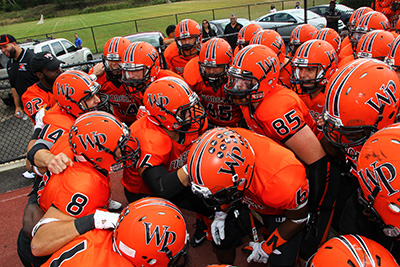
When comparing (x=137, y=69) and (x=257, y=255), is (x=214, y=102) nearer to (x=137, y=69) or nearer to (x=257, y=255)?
(x=137, y=69)

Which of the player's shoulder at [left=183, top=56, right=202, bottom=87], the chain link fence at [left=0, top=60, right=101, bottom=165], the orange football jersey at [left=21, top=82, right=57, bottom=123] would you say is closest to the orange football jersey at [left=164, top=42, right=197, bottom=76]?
the player's shoulder at [left=183, top=56, right=202, bottom=87]

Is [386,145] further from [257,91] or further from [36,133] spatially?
[36,133]

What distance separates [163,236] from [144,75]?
2875 millimetres

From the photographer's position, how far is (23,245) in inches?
111

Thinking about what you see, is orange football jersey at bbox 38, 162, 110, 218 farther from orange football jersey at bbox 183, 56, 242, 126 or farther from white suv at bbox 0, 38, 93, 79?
white suv at bbox 0, 38, 93, 79

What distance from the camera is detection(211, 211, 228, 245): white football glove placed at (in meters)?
2.98

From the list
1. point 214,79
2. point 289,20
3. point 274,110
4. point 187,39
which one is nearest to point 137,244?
point 274,110

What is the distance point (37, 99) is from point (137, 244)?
3.60 m

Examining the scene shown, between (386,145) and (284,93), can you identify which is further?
(284,93)

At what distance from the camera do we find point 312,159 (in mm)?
2807

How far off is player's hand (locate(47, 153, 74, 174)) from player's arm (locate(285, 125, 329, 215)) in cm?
218

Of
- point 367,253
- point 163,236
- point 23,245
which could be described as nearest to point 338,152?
point 367,253

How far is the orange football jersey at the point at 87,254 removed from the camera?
206cm

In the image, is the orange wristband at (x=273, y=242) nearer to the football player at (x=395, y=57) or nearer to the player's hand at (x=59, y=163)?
the player's hand at (x=59, y=163)
